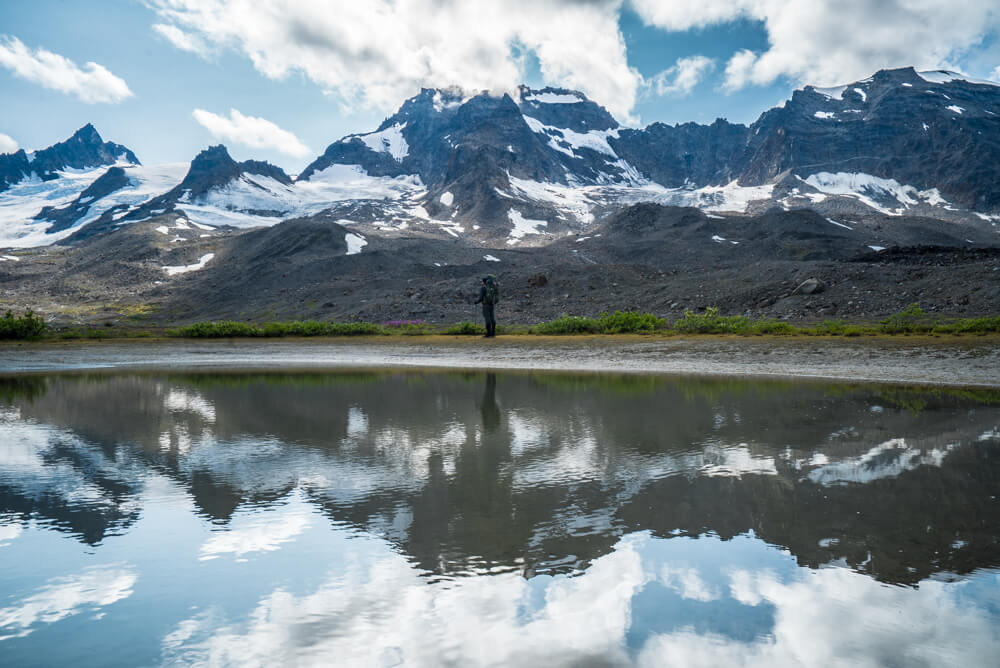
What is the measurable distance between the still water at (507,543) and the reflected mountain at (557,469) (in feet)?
0.19

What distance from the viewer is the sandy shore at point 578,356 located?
22641 millimetres

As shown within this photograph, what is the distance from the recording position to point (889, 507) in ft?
25.5

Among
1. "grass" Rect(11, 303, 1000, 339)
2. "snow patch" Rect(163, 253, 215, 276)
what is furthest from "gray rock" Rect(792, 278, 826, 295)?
"snow patch" Rect(163, 253, 215, 276)

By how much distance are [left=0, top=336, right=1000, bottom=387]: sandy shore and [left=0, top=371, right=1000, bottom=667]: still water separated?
954 cm

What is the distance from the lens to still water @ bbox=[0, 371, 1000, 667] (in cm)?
490

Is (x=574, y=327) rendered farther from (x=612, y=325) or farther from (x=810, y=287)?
(x=810, y=287)

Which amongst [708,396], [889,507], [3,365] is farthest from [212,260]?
[889,507]

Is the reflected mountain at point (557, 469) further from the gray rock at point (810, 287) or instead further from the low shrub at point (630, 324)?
the gray rock at point (810, 287)

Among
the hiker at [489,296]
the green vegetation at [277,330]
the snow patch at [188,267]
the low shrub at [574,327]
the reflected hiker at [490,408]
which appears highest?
the snow patch at [188,267]

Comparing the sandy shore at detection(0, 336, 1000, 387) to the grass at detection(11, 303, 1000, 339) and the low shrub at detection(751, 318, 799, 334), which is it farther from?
the low shrub at detection(751, 318, 799, 334)

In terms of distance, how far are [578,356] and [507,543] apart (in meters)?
24.3

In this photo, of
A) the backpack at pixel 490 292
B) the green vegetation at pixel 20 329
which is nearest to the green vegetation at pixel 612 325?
the backpack at pixel 490 292

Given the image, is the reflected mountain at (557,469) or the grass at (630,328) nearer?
the reflected mountain at (557,469)

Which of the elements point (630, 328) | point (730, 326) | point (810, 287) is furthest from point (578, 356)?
point (810, 287)
